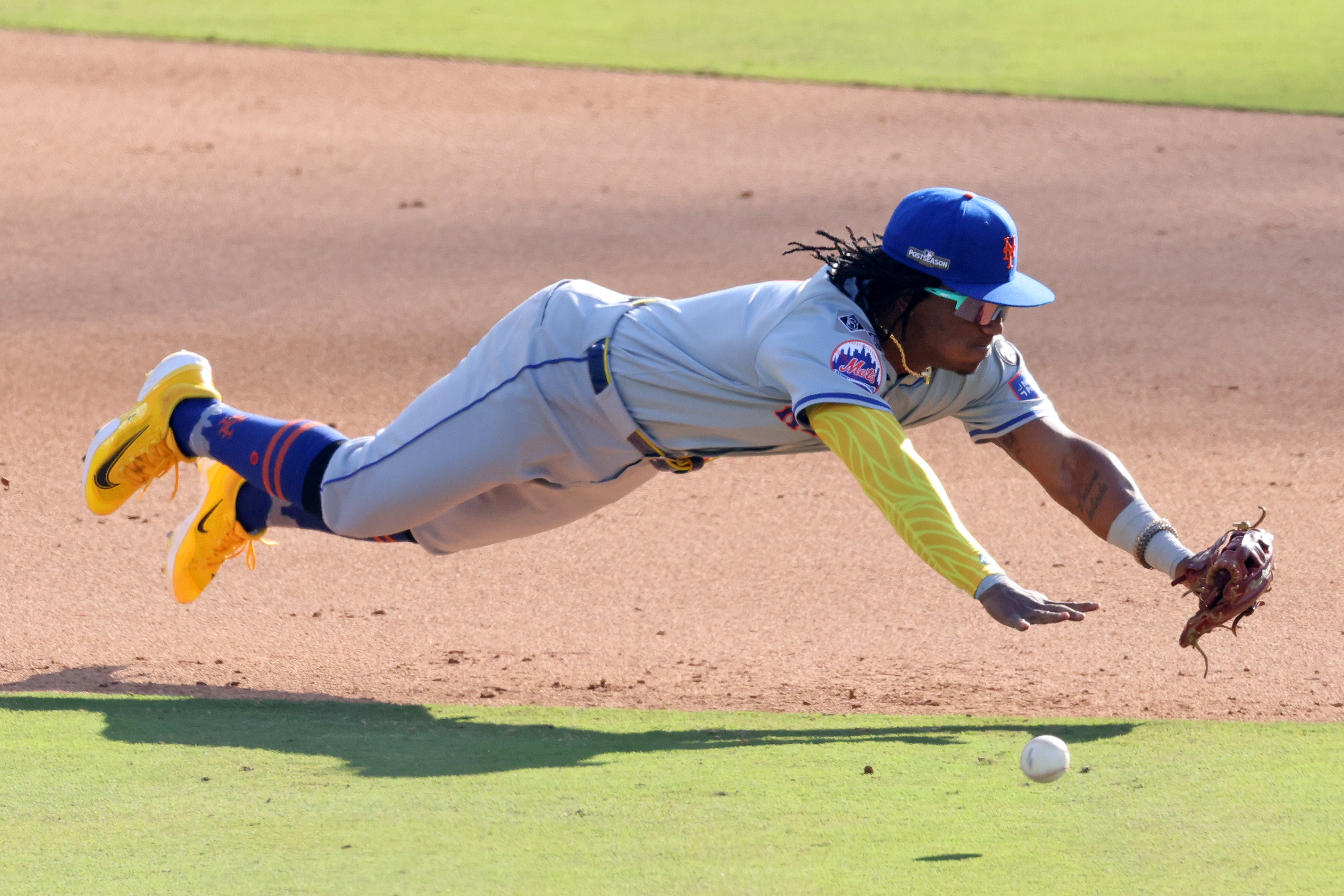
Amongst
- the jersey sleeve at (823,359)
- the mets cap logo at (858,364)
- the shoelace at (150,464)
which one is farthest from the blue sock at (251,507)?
the mets cap logo at (858,364)

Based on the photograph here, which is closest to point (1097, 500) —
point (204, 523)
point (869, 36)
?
point (204, 523)

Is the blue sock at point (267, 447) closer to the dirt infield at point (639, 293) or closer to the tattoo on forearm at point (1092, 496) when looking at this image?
the dirt infield at point (639, 293)

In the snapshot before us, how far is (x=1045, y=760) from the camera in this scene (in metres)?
2.88

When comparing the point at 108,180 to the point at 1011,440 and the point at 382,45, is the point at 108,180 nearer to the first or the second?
the point at 382,45

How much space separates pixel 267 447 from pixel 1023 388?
1728 millimetres

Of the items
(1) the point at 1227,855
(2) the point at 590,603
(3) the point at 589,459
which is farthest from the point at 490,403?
(1) the point at 1227,855

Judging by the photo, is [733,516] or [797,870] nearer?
[797,870]

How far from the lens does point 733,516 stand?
495cm

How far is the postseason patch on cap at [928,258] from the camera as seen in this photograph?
2.98m

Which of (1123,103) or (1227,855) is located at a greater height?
(1123,103)

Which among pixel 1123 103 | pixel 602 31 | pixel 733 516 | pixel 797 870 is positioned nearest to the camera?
pixel 797 870

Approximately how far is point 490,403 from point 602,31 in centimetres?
891

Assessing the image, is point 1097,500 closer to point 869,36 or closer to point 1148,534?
point 1148,534

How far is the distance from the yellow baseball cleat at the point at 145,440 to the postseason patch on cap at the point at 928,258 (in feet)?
6.01
